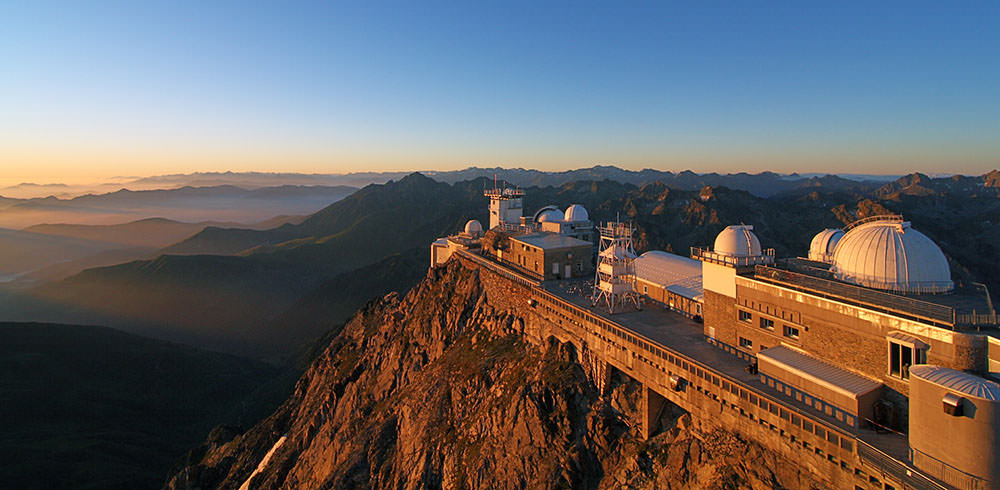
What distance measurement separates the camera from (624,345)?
135 ft

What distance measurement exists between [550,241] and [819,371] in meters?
39.6

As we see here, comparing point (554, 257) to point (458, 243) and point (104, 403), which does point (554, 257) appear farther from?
point (104, 403)

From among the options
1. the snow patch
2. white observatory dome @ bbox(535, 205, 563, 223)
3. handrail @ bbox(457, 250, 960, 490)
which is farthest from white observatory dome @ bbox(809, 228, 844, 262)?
the snow patch

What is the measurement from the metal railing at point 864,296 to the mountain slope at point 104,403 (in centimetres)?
10121

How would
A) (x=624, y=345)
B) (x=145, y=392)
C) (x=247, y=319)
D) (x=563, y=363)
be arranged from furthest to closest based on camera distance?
(x=247, y=319) → (x=145, y=392) → (x=563, y=363) → (x=624, y=345)

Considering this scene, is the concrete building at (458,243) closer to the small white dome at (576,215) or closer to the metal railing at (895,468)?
the small white dome at (576,215)

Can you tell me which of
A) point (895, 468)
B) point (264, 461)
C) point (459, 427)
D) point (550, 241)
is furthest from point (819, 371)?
point (264, 461)

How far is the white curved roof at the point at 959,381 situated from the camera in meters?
21.5

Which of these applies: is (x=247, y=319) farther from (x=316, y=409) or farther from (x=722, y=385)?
(x=722, y=385)

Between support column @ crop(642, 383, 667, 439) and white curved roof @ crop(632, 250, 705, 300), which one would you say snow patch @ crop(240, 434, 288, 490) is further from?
white curved roof @ crop(632, 250, 705, 300)

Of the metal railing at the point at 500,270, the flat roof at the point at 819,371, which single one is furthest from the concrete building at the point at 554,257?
the flat roof at the point at 819,371

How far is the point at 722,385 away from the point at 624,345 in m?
9.95

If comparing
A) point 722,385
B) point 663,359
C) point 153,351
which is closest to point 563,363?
point 663,359

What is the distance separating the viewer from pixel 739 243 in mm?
39031
